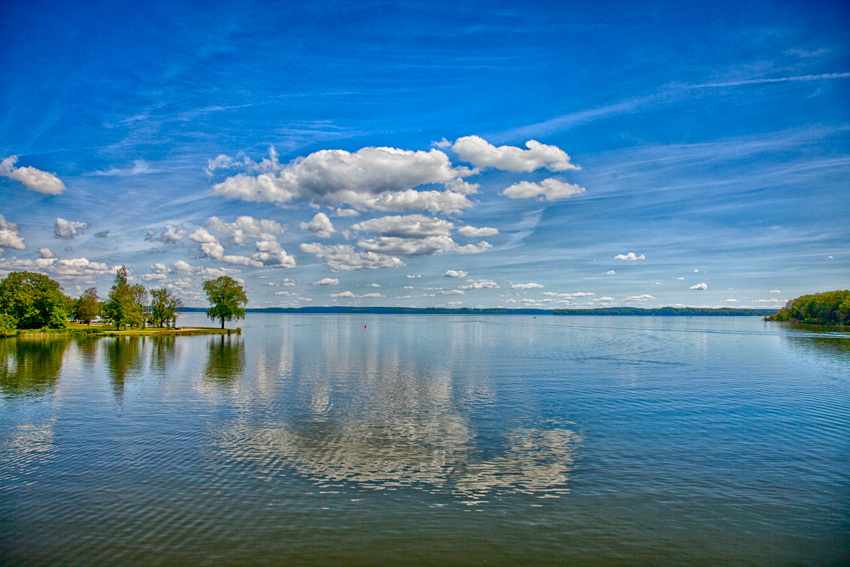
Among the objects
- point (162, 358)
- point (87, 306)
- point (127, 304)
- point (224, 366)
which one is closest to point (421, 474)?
point (224, 366)

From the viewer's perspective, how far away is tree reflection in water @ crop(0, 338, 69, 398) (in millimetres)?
39719

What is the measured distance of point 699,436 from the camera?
26.7 m

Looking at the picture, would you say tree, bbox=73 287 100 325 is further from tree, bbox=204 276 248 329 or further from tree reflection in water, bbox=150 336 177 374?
tree reflection in water, bbox=150 336 177 374

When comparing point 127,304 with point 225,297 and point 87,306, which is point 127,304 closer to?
point 225,297

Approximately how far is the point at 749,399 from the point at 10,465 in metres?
50.6

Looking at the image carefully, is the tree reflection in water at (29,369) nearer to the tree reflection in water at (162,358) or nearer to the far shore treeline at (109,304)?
the tree reflection in water at (162,358)

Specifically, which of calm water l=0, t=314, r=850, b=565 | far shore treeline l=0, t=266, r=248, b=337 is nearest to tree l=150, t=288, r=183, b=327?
far shore treeline l=0, t=266, r=248, b=337

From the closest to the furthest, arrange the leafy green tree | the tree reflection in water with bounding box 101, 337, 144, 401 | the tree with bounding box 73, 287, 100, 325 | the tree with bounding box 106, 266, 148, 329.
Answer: the tree reflection in water with bounding box 101, 337, 144, 401
the leafy green tree
the tree with bounding box 106, 266, 148, 329
the tree with bounding box 73, 287, 100, 325

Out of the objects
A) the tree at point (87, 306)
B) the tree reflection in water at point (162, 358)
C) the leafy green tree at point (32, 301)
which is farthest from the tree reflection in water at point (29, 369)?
the tree at point (87, 306)

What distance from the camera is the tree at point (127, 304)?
123713 millimetres

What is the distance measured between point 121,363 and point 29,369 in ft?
29.9

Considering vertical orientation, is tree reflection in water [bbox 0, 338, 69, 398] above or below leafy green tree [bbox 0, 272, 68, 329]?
below

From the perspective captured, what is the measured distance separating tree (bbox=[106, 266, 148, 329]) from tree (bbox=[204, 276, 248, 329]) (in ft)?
70.3

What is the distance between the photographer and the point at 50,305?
11538cm
